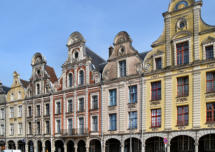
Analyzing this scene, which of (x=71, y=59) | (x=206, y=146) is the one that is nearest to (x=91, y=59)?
(x=71, y=59)

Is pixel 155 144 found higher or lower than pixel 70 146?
higher

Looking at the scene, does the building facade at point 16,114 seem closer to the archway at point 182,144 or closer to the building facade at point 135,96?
the building facade at point 135,96

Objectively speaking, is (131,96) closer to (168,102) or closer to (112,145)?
(168,102)

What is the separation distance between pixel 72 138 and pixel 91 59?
34.7 ft

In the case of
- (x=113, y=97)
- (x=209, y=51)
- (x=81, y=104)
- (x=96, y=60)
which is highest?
(x=96, y=60)

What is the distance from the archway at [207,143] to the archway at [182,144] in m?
0.76

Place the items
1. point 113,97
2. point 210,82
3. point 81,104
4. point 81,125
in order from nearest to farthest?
point 210,82 < point 113,97 < point 81,125 < point 81,104

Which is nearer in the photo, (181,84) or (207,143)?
(207,143)

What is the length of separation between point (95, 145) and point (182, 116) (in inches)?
505

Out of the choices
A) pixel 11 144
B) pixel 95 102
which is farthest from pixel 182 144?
pixel 11 144

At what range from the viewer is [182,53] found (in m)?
31.0

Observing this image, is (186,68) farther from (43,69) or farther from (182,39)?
(43,69)

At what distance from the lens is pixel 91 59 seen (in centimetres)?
3934

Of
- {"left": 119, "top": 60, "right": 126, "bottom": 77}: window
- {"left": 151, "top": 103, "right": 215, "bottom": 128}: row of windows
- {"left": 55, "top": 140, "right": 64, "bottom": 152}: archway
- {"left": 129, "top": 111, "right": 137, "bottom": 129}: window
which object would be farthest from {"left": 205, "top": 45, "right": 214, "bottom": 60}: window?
{"left": 55, "top": 140, "right": 64, "bottom": 152}: archway
